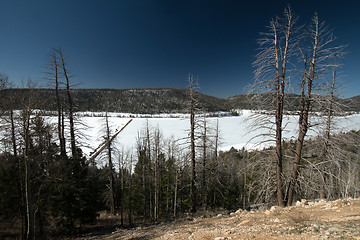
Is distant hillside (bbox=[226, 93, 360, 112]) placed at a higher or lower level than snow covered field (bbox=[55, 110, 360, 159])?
higher

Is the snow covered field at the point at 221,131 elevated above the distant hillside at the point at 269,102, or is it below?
below

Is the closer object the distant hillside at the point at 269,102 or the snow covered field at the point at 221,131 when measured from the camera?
the distant hillside at the point at 269,102

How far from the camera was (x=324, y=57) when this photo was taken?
570 cm

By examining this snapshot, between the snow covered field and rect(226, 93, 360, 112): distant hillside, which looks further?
the snow covered field

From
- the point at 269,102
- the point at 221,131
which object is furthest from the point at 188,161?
the point at 221,131

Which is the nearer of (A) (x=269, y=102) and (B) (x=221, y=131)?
(A) (x=269, y=102)

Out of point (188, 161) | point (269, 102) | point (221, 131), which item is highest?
point (269, 102)

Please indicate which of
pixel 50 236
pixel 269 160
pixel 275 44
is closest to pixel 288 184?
pixel 269 160

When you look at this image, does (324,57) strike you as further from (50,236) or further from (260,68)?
(50,236)

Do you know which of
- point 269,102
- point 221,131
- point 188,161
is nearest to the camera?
point 269,102

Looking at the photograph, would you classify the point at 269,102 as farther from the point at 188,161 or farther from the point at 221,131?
the point at 221,131

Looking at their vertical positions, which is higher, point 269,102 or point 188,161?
point 269,102

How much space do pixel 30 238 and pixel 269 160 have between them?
1233 centimetres

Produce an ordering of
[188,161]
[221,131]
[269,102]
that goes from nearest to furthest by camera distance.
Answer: [269,102]
[188,161]
[221,131]
